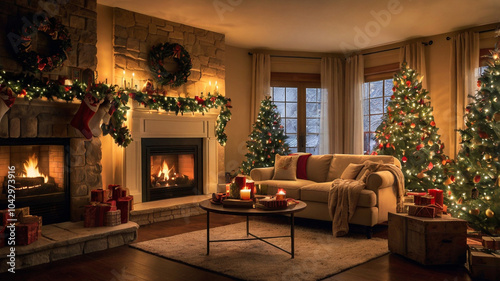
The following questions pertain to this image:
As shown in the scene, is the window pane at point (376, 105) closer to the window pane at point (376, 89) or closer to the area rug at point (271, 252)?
the window pane at point (376, 89)

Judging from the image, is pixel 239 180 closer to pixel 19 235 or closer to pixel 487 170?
pixel 19 235

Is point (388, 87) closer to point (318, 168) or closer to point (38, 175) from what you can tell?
point (318, 168)

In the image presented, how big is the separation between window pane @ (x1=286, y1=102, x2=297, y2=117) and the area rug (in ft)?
11.9

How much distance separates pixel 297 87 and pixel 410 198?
4130mm

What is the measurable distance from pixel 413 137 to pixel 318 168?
154 cm

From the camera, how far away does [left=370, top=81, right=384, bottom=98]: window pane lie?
755 centimetres

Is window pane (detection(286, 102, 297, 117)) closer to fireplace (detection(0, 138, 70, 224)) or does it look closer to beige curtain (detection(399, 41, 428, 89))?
beige curtain (detection(399, 41, 428, 89))

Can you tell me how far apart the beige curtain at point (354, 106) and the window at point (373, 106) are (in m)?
0.16

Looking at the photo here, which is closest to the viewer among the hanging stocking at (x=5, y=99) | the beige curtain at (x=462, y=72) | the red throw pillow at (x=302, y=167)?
the hanging stocking at (x=5, y=99)

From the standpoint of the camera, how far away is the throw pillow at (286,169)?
5410 mm

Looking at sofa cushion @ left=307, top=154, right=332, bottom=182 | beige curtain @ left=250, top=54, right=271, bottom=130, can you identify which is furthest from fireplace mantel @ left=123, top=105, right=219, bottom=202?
sofa cushion @ left=307, top=154, right=332, bottom=182

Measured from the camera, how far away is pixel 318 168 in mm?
5453

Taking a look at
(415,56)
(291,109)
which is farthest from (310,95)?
(415,56)

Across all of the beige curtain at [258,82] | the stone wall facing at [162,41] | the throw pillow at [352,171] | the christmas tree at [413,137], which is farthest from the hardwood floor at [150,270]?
the beige curtain at [258,82]
